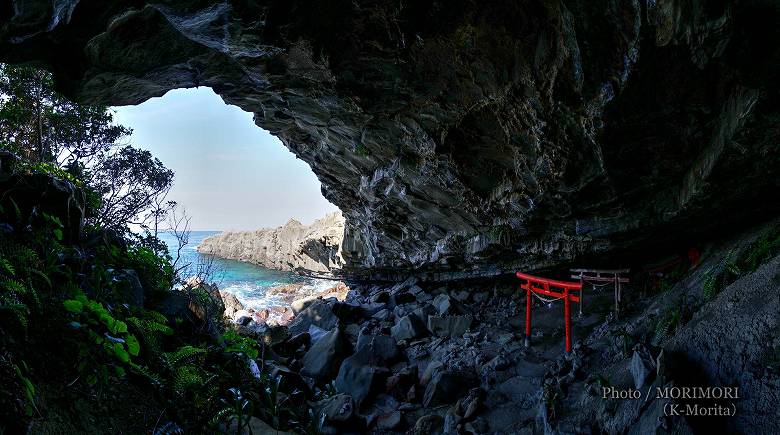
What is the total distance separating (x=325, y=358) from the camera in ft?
40.9

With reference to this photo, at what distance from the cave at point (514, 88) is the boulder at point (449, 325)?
14.7 feet

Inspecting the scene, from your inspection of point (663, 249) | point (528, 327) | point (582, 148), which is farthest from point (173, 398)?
point (663, 249)

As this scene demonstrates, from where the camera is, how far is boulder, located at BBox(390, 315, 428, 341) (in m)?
14.6

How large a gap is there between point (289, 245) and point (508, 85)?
1957 inches

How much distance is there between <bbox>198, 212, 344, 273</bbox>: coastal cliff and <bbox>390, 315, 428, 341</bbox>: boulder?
12.1 m

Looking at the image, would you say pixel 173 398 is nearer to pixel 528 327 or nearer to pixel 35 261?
pixel 35 261

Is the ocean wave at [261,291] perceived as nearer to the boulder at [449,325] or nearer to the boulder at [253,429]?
the boulder at [449,325]

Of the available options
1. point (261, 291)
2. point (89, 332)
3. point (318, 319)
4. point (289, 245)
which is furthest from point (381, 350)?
point (289, 245)

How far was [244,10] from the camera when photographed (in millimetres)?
5207

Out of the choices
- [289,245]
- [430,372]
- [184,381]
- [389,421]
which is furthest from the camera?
[289,245]

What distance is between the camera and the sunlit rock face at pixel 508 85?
5090mm

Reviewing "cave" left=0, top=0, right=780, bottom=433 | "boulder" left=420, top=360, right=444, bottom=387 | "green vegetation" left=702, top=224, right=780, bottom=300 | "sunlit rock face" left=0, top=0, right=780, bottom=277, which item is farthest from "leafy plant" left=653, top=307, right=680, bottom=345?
"boulder" left=420, top=360, right=444, bottom=387

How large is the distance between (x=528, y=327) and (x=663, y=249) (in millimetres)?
4986

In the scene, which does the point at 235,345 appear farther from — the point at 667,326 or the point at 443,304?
the point at 443,304
